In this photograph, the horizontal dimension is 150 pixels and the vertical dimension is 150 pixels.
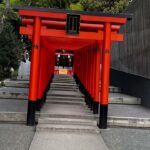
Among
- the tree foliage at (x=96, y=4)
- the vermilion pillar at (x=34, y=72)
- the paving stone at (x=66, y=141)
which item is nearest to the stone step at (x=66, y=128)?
the paving stone at (x=66, y=141)

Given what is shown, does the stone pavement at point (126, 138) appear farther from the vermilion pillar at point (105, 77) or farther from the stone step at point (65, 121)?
the stone step at point (65, 121)

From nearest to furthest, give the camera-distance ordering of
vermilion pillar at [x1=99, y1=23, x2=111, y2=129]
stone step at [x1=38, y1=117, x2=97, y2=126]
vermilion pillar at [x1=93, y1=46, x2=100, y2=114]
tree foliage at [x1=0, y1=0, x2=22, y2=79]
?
stone step at [x1=38, y1=117, x2=97, y2=126] → vermilion pillar at [x1=99, y1=23, x2=111, y2=129] → vermilion pillar at [x1=93, y1=46, x2=100, y2=114] → tree foliage at [x1=0, y1=0, x2=22, y2=79]

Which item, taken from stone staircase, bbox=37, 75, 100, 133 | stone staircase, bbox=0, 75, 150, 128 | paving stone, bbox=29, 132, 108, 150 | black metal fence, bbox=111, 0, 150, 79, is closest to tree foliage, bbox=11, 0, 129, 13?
black metal fence, bbox=111, 0, 150, 79

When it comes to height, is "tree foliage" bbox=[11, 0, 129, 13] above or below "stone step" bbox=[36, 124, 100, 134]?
above

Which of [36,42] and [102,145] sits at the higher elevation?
[36,42]

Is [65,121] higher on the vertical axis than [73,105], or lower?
lower

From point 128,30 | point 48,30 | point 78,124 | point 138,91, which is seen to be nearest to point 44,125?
point 78,124

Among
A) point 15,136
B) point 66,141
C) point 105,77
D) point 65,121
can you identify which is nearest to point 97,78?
point 105,77

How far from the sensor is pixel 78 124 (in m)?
10.5

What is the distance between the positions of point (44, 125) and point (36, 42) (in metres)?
2.32

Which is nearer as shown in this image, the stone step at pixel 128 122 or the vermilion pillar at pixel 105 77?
the vermilion pillar at pixel 105 77

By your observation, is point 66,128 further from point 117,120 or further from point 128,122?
point 128,122

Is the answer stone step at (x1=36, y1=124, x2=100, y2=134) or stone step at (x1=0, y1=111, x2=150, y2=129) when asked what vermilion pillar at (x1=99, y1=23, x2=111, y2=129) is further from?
stone step at (x1=36, y1=124, x2=100, y2=134)

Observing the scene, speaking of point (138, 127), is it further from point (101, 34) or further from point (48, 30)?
point (48, 30)
